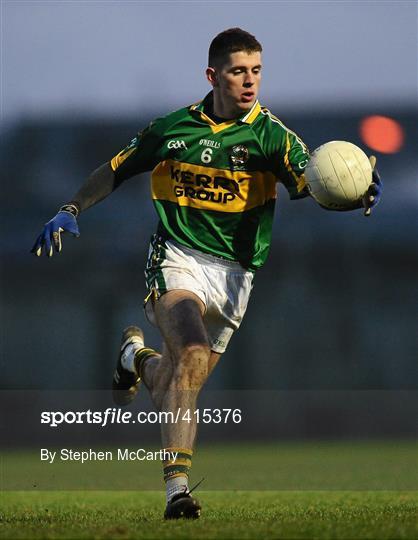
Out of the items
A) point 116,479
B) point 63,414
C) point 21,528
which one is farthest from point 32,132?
point 21,528

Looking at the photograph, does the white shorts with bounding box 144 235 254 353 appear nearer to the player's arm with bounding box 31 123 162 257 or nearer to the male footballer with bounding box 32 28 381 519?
the male footballer with bounding box 32 28 381 519

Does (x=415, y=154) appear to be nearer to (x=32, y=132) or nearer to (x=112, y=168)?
(x=32, y=132)

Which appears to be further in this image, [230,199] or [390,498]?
[390,498]

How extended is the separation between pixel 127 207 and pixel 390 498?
13249 millimetres

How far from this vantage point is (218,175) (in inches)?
329

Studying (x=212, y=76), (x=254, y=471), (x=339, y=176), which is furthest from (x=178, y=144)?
(x=254, y=471)

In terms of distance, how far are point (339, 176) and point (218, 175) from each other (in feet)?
3.07

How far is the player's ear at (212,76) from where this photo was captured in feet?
27.7

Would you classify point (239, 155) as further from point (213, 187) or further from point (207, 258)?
point (207, 258)

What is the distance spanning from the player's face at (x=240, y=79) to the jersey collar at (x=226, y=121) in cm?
7

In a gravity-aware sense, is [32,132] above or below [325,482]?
above

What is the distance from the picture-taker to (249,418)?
74.9 ft

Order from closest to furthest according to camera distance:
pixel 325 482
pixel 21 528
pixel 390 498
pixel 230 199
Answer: pixel 21 528 → pixel 230 199 → pixel 390 498 → pixel 325 482

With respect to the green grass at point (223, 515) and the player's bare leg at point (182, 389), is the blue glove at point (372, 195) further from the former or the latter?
the green grass at point (223, 515)
